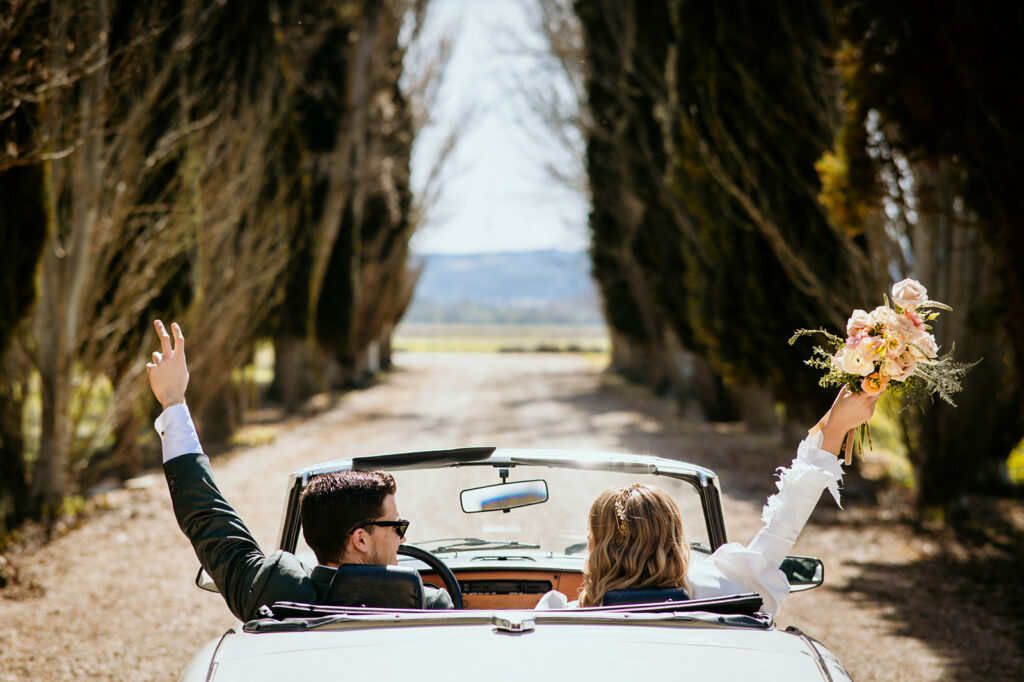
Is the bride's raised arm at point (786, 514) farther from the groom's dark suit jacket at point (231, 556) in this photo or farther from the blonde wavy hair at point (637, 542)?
the groom's dark suit jacket at point (231, 556)

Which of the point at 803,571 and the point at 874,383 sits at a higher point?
the point at 874,383

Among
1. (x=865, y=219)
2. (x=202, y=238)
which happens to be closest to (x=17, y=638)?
(x=202, y=238)

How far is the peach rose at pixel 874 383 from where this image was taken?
101 inches

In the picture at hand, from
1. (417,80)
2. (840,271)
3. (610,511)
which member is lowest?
(610,511)

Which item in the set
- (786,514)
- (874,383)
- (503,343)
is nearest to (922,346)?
(874,383)

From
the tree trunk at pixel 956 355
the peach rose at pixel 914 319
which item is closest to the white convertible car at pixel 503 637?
the peach rose at pixel 914 319

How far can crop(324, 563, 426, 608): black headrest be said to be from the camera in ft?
8.21

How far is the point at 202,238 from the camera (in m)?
12.3

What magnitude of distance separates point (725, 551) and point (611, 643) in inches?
26.7

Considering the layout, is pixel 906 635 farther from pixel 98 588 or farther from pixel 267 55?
pixel 267 55

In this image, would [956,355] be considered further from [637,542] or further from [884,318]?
[637,542]

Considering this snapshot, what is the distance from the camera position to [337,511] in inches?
104

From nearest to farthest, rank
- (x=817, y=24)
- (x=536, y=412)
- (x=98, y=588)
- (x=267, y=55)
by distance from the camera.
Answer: (x=98, y=588) < (x=817, y=24) < (x=267, y=55) < (x=536, y=412)

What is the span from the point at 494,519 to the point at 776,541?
157cm
